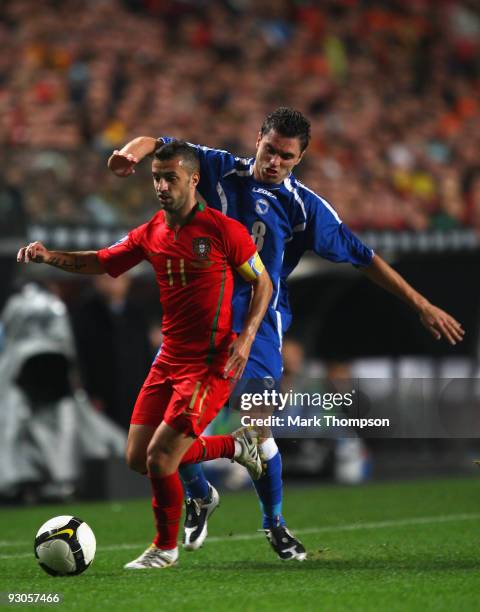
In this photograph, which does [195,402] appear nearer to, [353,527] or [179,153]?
[179,153]

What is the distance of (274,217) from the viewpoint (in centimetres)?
580

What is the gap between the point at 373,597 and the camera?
179 inches

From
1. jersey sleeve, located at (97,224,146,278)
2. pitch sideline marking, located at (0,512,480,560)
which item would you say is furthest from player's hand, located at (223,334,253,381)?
pitch sideline marking, located at (0,512,480,560)

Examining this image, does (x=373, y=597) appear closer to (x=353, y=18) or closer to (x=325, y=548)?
(x=325, y=548)

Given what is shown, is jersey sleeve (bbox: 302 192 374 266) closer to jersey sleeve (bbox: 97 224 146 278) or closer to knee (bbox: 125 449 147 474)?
jersey sleeve (bbox: 97 224 146 278)

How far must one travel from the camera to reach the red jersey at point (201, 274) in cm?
542

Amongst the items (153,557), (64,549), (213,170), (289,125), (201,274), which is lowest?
(153,557)

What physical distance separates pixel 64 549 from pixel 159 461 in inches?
20.5

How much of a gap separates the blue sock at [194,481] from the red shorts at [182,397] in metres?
0.53

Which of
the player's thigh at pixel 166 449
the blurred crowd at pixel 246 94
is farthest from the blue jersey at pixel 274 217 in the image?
the blurred crowd at pixel 246 94

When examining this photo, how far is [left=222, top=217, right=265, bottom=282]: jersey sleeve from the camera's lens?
5.42 m

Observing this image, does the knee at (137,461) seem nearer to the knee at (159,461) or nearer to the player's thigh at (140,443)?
the player's thigh at (140,443)

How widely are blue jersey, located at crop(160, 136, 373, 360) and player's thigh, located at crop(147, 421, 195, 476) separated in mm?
750

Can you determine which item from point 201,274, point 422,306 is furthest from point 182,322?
point 422,306
